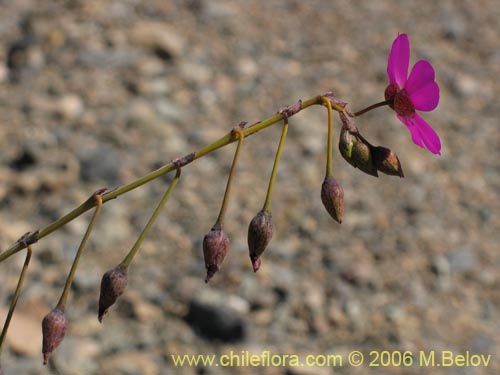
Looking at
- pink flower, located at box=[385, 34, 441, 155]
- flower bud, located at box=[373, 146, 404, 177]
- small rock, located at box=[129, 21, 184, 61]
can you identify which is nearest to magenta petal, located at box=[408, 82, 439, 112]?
pink flower, located at box=[385, 34, 441, 155]

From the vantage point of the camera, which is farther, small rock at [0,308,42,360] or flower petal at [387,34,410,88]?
small rock at [0,308,42,360]

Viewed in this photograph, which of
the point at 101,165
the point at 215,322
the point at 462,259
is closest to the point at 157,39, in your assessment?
the point at 101,165

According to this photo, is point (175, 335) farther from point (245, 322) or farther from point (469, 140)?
point (469, 140)

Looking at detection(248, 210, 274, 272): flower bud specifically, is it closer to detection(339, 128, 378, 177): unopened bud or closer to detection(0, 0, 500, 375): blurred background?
detection(339, 128, 378, 177): unopened bud

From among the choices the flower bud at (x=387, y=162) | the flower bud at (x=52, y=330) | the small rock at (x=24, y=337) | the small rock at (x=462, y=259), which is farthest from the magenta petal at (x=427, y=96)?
the small rock at (x=462, y=259)

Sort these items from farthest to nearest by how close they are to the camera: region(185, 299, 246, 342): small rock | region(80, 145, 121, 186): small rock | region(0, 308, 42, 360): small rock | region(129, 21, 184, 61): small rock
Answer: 1. region(129, 21, 184, 61): small rock
2. region(80, 145, 121, 186): small rock
3. region(185, 299, 246, 342): small rock
4. region(0, 308, 42, 360): small rock

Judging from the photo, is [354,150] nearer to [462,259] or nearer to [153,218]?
[153,218]
